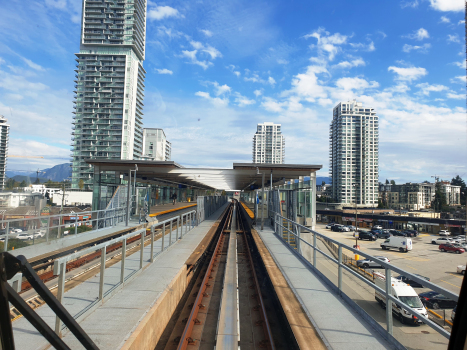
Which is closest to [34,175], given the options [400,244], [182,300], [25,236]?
[25,236]

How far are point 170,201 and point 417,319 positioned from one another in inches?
1212

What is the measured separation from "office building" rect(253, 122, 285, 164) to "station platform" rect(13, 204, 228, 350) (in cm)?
15433

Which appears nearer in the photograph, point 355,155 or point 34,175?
point 34,175

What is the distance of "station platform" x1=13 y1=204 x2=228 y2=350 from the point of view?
3.11m

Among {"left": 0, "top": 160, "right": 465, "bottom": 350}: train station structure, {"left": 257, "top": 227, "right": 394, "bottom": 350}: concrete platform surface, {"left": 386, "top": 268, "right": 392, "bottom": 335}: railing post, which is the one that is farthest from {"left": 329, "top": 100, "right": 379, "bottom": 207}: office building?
{"left": 386, "top": 268, "right": 392, "bottom": 335}: railing post

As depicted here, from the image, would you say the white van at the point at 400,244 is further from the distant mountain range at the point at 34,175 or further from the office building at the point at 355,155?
the office building at the point at 355,155

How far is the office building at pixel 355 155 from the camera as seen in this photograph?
88188 millimetres

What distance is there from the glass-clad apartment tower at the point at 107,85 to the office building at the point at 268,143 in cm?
7645

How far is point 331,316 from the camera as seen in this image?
3.87 metres

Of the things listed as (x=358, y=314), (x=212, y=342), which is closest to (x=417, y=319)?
(x=358, y=314)

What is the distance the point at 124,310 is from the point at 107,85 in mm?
98296

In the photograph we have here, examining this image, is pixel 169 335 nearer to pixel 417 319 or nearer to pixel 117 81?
pixel 417 319

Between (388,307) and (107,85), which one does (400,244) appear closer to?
(388,307)

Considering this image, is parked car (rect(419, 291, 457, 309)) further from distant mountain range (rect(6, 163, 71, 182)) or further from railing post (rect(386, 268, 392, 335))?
distant mountain range (rect(6, 163, 71, 182))
